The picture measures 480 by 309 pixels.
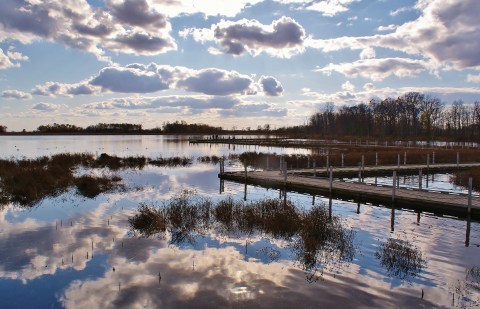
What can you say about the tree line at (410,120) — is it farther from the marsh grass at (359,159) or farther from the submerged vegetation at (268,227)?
the submerged vegetation at (268,227)

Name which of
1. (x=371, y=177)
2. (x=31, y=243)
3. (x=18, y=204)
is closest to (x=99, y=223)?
(x=31, y=243)

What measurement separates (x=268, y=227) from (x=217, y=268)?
16.6 ft

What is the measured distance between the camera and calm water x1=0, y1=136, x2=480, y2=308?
400 inches

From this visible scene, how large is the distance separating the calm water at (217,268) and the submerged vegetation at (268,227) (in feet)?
0.97

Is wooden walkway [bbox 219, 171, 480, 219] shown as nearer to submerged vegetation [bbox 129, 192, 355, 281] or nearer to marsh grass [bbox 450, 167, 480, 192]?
submerged vegetation [bbox 129, 192, 355, 281]

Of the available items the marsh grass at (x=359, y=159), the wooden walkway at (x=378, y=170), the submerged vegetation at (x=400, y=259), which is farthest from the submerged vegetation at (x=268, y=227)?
the marsh grass at (x=359, y=159)

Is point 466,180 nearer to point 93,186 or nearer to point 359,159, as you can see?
point 359,159

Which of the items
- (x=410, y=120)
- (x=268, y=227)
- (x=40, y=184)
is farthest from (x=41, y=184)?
(x=410, y=120)

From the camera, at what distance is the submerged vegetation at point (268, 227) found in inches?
534

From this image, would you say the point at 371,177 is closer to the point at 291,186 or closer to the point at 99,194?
the point at 291,186

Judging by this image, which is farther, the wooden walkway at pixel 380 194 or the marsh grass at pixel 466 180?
the marsh grass at pixel 466 180

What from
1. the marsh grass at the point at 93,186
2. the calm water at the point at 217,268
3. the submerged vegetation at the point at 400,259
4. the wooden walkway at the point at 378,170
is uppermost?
the wooden walkway at the point at 378,170

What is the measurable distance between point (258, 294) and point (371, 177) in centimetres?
2874

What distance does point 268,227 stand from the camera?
55.4 ft
